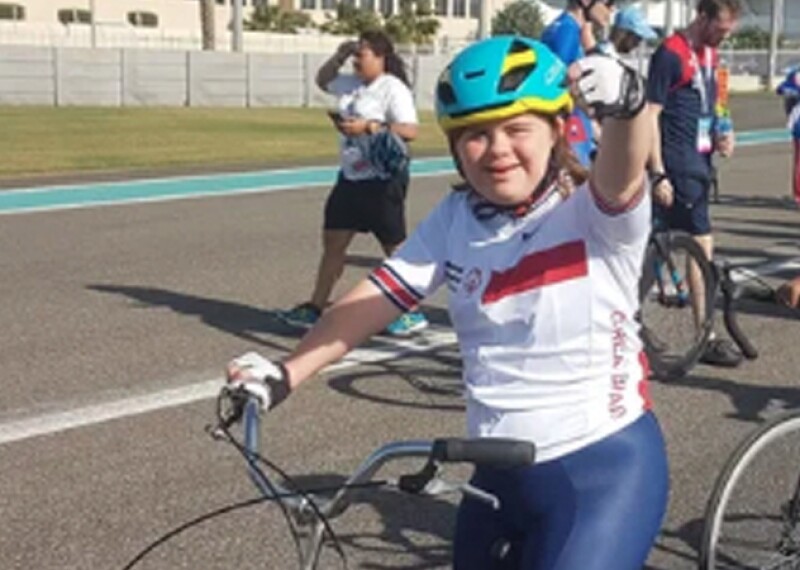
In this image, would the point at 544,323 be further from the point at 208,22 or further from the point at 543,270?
the point at 208,22

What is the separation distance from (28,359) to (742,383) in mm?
3915

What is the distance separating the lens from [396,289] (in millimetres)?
3029

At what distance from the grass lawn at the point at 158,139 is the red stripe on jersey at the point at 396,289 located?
15.1 meters

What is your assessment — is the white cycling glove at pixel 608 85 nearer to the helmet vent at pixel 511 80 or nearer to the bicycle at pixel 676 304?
the helmet vent at pixel 511 80

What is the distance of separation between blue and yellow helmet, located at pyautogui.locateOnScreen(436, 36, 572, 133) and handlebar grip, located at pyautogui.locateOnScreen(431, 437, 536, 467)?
69 centimetres

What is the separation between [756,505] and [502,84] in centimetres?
199

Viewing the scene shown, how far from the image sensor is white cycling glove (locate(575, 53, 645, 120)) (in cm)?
242

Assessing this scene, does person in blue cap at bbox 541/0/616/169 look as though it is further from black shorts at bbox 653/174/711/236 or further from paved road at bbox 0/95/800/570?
paved road at bbox 0/95/800/570

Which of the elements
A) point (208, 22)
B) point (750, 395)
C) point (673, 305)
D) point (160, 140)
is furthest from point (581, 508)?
→ point (208, 22)

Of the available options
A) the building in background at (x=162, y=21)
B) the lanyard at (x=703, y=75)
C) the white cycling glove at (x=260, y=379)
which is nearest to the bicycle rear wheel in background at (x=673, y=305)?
the lanyard at (x=703, y=75)

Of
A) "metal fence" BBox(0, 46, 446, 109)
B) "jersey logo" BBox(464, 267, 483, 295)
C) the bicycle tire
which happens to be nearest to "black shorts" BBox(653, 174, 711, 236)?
the bicycle tire

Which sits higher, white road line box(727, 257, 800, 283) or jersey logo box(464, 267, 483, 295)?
jersey logo box(464, 267, 483, 295)

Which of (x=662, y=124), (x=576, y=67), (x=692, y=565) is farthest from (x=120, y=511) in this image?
(x=662, y=124)

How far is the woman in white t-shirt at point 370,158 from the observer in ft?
26.8
